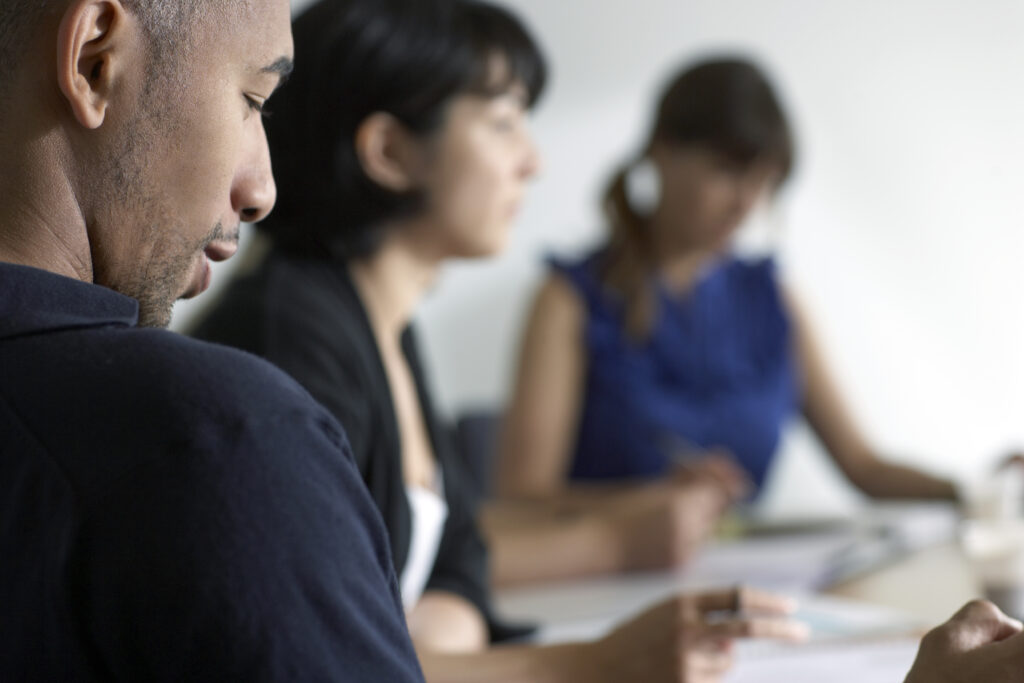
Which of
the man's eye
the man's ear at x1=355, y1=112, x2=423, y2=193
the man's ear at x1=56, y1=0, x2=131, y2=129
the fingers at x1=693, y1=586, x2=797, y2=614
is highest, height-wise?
the man's ear at x1=56, y1=0, x2=131, y2=129

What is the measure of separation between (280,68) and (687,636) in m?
0.54

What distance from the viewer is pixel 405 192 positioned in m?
1.18

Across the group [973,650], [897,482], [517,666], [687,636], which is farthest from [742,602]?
[897,482]

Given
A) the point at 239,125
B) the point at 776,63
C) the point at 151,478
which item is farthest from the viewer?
the point at 776,63

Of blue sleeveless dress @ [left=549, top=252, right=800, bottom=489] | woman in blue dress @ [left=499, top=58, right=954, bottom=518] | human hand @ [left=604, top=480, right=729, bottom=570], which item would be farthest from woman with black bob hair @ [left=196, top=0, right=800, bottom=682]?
blue sleeveless dress @ [left=549, top=252, right=800, bottom=489]

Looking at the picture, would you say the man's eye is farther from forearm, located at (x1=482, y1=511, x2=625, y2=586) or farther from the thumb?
→ forearm, located at (x1=482, y1=511, x2=625, y2=586)

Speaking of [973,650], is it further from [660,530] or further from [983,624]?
[660,530]

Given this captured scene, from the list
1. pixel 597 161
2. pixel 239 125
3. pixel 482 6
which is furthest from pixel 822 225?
pixel 239 125

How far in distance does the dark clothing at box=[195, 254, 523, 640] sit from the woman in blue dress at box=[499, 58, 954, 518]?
0.84 m

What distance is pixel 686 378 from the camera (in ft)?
7.09

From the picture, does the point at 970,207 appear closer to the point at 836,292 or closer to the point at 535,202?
the point at 836,292

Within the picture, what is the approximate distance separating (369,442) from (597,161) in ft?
6.73

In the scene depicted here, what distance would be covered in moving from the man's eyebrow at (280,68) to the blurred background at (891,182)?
2.45m

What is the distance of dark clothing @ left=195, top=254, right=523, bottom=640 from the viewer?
1026 mm
